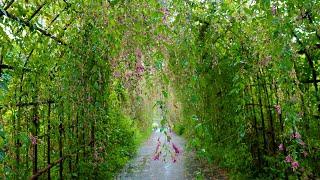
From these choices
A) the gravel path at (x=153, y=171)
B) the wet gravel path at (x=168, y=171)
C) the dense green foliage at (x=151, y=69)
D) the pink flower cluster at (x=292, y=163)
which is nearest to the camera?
the dense green foliage at (x=151, y=69)

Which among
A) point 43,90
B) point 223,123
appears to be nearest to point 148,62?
point 43,90

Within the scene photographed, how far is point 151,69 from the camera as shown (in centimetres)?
286

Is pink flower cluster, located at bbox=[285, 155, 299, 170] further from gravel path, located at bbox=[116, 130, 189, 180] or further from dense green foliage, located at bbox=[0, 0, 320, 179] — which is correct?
gravel path, located at bbox=[116, 130, 189, 180]

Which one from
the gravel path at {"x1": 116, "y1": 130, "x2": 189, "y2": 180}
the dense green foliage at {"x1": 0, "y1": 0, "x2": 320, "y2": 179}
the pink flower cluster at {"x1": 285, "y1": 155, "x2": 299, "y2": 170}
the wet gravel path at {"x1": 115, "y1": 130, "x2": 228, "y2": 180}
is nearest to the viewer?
the dense green foliage at {"x1": 0, "y1": 0, "x2": 320, "y2": 179}

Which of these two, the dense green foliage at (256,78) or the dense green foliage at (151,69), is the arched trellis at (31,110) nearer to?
the dense green foliage at (151,69)

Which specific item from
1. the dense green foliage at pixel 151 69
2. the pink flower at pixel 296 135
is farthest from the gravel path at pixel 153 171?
the pink flower at pixel 296 135

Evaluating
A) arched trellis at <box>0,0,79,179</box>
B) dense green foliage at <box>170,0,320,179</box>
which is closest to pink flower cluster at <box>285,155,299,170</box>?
dense green foliage at <box>170,0,320,179</box>

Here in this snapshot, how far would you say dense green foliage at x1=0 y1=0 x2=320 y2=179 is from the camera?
2424mm

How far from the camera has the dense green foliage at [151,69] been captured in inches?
95.4

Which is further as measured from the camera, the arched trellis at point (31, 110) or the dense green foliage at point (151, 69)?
the arched trellis at point (31, 110)

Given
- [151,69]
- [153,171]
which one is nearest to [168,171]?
[153,171]

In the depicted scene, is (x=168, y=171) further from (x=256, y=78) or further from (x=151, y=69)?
(x=151, y=69)

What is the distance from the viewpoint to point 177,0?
2.37 m

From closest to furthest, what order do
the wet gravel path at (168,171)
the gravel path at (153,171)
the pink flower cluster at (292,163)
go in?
the pink flower cluster at (292,163) < the wet gravel path at (168,171) < the gravel path at (153,171)
